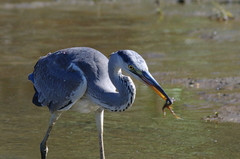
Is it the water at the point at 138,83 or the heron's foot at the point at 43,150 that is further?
the water at the point at 138,83


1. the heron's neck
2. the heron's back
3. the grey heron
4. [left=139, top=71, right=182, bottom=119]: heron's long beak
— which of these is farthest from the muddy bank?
[left=139, top=71, right=182, bottom=119]: heron's long beak

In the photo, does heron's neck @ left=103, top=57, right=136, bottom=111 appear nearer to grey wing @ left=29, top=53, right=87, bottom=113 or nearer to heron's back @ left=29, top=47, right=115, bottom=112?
heron's back @ left=29, top=47, right=115, bottom=112

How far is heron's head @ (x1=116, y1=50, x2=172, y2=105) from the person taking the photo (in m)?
4.87

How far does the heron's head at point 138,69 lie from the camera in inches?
192

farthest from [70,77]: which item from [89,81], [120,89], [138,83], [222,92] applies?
[138,83]

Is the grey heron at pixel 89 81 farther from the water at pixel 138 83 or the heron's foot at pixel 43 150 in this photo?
the water at pixel 138 83

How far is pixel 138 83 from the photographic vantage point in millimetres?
9320

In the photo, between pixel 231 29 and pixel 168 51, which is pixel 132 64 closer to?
pixel 168 51

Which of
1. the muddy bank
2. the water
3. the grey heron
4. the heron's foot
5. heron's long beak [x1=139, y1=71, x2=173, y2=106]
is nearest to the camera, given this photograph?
heron's long beak [x1=139, y1=71, x2=173, y2=106]

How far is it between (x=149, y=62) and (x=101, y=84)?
16.9 ft

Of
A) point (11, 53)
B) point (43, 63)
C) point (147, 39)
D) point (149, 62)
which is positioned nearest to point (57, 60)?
point (43, 63)

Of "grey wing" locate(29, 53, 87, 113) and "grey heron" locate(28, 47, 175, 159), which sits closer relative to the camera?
"grey heron" locate(28, 47, 175, 159)

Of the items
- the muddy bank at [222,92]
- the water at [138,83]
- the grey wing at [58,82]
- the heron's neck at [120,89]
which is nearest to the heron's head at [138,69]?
the heron's neck at [120,89]

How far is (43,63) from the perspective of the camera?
21.2ft
